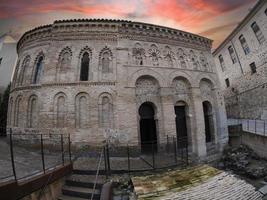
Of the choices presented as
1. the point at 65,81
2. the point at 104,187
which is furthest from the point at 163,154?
the point at 65,81

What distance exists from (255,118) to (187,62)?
422 inches

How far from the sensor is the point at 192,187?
19.0 ft

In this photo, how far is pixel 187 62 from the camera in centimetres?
1332

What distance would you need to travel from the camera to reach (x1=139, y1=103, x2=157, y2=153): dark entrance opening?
11.8 m

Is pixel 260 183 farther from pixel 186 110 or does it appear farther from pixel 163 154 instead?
pixel 186 110

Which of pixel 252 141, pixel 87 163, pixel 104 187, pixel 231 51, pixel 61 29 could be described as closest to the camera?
pixel 104 187

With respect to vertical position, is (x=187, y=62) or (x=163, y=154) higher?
(x=187, y=62)

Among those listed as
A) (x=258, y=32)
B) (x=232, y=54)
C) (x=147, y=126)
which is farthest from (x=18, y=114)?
(x=232, y=54)

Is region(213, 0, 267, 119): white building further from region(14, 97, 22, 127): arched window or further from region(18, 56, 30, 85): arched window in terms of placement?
region(14, 97, 22, 127): arched window

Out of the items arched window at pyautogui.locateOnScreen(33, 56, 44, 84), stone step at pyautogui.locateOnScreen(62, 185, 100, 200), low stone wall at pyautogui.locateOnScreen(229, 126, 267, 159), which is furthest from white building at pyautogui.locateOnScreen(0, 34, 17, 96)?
low stone wall at pyautogui.locateOnScreen(229, 126, 267, 159)

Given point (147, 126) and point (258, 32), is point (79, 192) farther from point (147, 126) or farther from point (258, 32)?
point (258, 32)

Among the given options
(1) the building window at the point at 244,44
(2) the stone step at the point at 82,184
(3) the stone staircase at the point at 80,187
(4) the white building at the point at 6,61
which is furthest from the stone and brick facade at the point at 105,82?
(1) the building window at the point at 244,44

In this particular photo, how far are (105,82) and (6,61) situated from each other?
17.4m

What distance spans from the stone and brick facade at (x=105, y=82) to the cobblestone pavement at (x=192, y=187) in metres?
4.25
